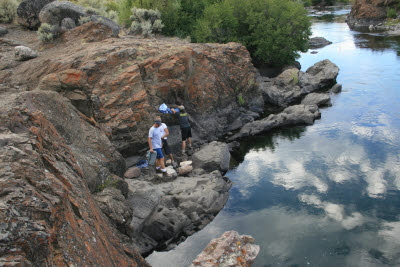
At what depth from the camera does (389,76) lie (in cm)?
3009

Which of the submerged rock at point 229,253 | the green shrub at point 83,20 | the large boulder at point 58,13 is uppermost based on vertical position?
the large boulder at point 58,13

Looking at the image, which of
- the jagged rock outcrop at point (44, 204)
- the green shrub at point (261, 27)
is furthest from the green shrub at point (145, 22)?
the jagged rock outcrop at point (44, 204)

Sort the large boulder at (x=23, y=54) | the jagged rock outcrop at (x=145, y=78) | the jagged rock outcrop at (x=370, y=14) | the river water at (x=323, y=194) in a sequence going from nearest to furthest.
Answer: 1. the river water at (x=323, y=194)
2. the jagged rock outcrop at (x=145, y=78)
3. the large boulder at (x=23, y=54)
4. the jagged rock outcrop at (x=370, y=14)

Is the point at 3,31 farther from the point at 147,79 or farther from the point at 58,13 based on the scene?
the point at 147,79

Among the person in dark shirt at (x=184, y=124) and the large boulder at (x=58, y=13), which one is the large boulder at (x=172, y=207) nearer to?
the person in dark shirt at (x=184, y=124)

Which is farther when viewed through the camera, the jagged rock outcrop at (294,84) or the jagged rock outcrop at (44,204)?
the jagged rock outcrop at (294,84)

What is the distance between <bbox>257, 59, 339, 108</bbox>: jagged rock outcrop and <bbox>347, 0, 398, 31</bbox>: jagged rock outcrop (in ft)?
95.0

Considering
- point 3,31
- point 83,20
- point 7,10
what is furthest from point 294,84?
point 7,10

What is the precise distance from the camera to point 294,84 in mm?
29688

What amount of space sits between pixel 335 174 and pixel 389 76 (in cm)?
1881

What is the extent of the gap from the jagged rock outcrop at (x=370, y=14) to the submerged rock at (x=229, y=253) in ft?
178

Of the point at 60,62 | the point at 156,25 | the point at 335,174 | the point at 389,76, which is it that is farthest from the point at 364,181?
the point at 156,25

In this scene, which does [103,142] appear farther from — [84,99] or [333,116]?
[333,116]

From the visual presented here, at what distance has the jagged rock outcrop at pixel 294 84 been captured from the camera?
2817cm
